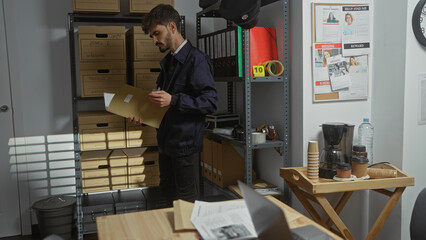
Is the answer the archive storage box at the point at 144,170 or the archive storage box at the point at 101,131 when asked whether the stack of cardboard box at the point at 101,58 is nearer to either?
the archive storage box at the point at 101,131

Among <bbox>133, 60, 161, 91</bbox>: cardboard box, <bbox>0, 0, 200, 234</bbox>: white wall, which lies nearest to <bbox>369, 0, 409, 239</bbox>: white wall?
<bbox>133, 60, 161, 91</bbox>: cardboard box

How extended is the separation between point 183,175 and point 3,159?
1711mm

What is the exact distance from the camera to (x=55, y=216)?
9.87ft

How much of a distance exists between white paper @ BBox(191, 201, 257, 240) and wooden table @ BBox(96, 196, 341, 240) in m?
0.05

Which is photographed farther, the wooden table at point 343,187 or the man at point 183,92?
the man at point 183,92

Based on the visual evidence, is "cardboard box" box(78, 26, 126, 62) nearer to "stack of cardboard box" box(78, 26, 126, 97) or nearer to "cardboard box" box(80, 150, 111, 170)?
"stack of cardboard box" box(78, 26, 126, 97)

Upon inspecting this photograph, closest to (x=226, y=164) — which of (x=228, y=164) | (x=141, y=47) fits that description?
(x=228, y=164)

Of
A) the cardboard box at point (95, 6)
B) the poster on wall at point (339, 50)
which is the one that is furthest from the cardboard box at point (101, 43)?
the poster on wall at point (339, 50)

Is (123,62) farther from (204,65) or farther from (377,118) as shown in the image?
(377,118)

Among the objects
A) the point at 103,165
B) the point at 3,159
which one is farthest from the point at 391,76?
the point at 3,159

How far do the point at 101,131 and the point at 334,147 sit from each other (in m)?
1.67

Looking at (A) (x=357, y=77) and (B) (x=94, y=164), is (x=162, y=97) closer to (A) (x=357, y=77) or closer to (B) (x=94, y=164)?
(B) (x=94, y=164)

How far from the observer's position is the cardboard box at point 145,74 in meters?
2.95

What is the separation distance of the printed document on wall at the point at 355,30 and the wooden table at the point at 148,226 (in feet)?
4.44
